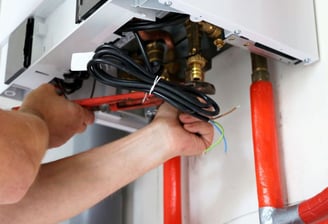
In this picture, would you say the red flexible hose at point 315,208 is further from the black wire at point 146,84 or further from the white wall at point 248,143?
the black wire at point 146,84

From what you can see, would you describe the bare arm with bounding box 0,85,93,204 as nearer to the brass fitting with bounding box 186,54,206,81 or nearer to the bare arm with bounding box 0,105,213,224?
the bare arm with bounding box 0,105,213,224

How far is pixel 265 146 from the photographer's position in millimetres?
774

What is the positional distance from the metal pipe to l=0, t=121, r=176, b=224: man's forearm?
16 cm

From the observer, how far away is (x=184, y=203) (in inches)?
37.8

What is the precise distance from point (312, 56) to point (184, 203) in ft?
1.25

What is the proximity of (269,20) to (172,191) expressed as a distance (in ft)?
1.26

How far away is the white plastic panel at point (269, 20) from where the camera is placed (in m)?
0.66

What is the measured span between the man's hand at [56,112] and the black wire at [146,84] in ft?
0.57

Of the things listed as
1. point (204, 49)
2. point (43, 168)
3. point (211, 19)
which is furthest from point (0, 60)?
point (211, 19)

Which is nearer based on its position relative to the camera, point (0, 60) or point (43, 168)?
point (43, 168)

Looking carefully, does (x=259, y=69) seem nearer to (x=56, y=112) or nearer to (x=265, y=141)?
(x=265, y=141)

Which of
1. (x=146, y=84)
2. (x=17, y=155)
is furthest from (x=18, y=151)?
(x=146, y=84)

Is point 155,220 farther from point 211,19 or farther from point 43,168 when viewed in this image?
point 211,19

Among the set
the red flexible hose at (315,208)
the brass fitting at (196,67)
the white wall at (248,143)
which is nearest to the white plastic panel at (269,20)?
the white wall at (248,143)
